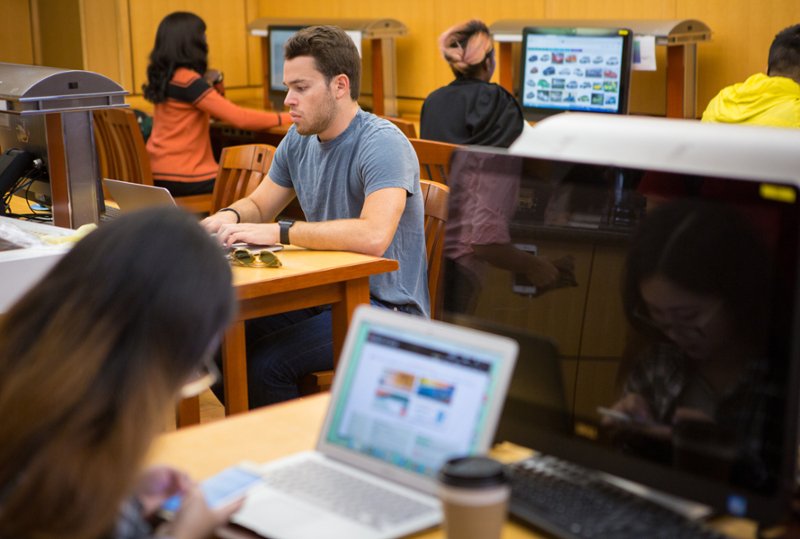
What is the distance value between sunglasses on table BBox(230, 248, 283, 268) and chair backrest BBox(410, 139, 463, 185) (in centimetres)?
111

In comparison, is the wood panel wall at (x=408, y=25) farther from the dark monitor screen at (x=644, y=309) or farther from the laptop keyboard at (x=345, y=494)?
the laptop keyboard at (x=345, y=494)

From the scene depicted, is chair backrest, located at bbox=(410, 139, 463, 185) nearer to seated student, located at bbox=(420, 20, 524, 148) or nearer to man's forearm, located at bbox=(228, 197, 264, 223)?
seated student, located at bbox=(420, 20, 524, 148)

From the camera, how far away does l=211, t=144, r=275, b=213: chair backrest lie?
2869 millimetres

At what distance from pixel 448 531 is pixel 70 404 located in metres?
0.36

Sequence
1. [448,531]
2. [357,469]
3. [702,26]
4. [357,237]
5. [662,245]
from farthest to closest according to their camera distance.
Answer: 1. [702,26]
2. [357,237]
3. [357,469]
4. [662,245]
5. [448,531]

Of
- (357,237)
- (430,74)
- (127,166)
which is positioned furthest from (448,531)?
(430,74)

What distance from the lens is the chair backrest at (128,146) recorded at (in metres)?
3.83

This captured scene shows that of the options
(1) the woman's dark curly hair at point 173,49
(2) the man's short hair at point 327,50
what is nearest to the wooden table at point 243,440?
(2) the man's short hair at point 327,50

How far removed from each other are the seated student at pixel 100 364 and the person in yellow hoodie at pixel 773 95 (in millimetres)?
2824

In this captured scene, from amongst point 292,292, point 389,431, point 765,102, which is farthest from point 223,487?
point 765,102

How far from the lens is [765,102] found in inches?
124

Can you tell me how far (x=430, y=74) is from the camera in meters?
5.45

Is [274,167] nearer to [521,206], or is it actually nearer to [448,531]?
[521,206]

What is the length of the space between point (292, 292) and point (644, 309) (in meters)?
1.17
